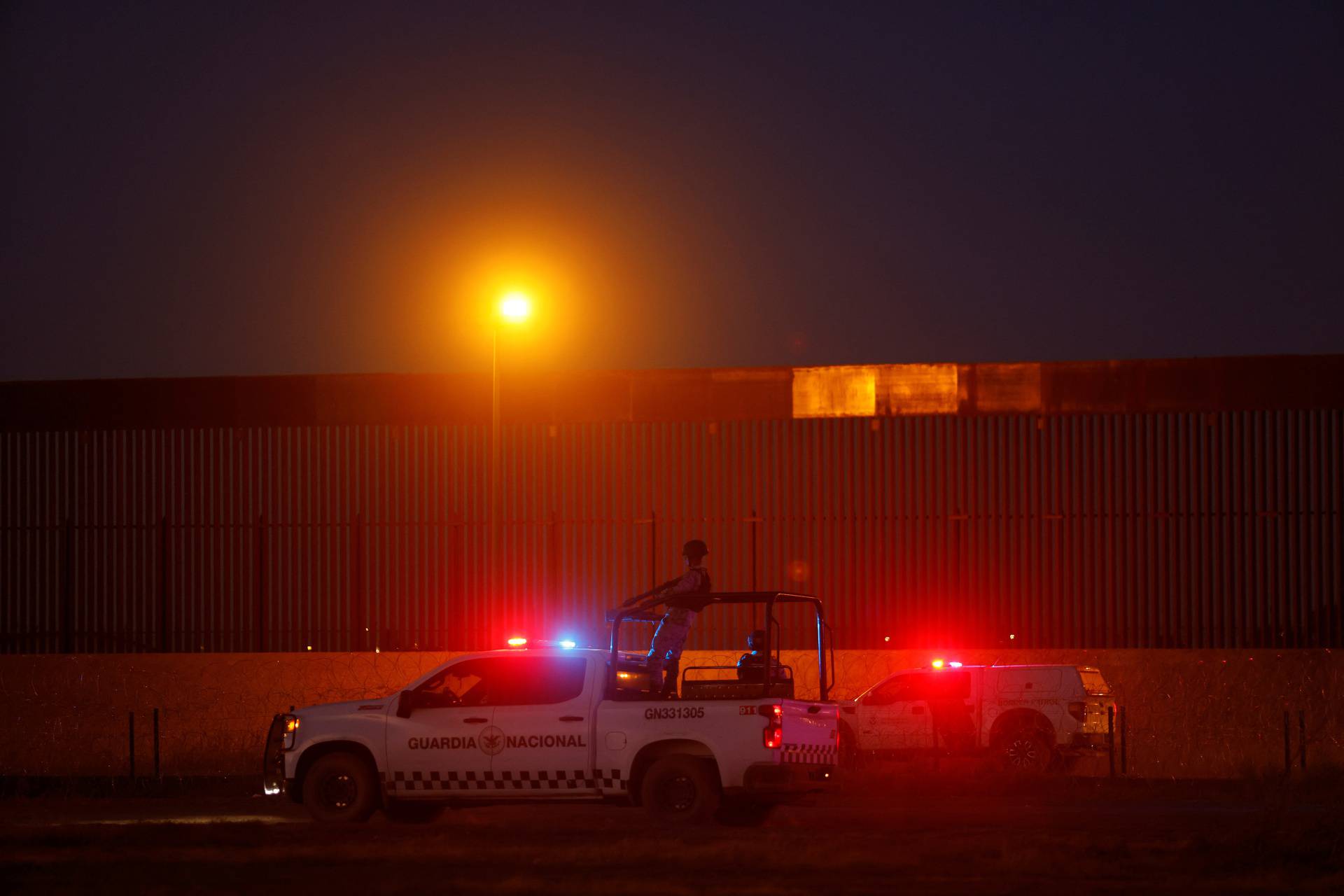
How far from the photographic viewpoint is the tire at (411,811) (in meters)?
15.1

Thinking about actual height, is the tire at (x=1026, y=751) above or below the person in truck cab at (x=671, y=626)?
below

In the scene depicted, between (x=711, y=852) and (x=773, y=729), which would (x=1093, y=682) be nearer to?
(x=773, y=729)

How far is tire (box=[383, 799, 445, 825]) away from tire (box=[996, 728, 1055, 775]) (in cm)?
857

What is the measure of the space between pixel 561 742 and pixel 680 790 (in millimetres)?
1105

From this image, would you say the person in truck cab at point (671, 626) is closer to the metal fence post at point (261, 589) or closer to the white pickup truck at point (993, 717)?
the white pickup truck at point (993, 717)

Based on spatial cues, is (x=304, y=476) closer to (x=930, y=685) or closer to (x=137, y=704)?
(x=137, y=704)

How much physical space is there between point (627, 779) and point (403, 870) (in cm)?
342

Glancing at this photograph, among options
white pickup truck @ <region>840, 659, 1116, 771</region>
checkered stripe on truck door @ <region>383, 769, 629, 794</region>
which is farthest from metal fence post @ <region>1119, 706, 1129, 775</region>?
checkered stripe on truck door @ <region>383, 769, 629, 794</region>

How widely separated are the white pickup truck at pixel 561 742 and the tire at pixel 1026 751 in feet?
23.1

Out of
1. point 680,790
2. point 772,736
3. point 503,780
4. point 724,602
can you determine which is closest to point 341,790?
point 503,780

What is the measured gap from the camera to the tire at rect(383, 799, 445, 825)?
15.1 meters

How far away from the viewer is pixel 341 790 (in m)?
15.0

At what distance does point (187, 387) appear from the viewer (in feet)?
89.0

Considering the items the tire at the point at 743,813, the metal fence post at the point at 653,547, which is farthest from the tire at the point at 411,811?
the metal fence post at the point at 653,547
